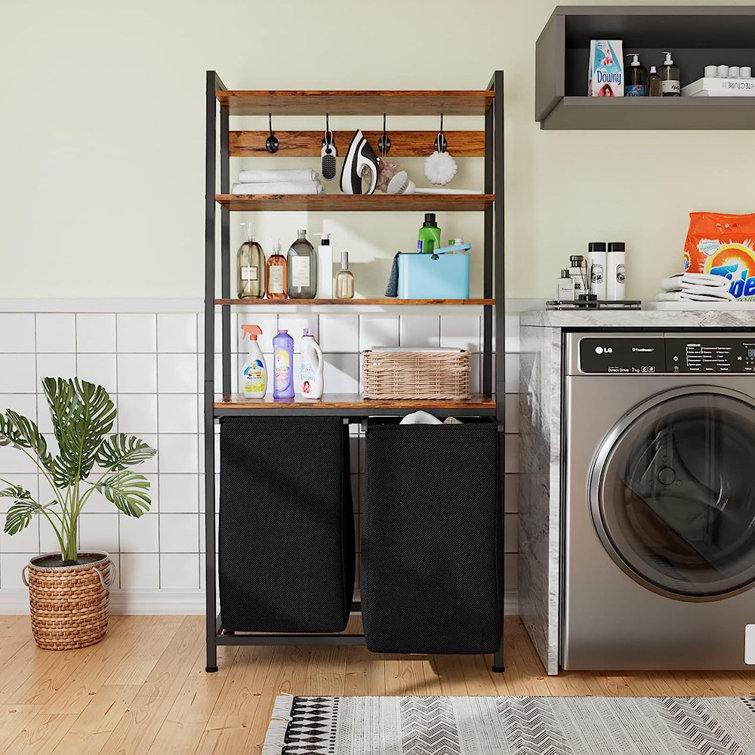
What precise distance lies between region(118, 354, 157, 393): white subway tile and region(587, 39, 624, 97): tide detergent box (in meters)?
1.74

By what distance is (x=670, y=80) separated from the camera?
2.74 meters

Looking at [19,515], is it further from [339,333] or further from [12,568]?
[339,333]

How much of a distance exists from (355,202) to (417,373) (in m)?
0.56

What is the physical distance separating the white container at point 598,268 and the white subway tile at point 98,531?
6.05ft

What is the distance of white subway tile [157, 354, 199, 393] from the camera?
2.99 meters

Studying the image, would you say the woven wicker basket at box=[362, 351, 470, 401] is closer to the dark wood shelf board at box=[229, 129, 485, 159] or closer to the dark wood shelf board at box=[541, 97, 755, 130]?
the dark wood shelf board at box=[229, 129, 485, 159]

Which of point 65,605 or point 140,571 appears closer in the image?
point 65,605

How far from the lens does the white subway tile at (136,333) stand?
2969 mm

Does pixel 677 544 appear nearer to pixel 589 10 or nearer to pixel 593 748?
pixel 593 748

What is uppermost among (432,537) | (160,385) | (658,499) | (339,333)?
(339,333)

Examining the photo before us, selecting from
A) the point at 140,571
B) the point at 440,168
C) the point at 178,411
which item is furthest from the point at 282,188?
the point at 140,571

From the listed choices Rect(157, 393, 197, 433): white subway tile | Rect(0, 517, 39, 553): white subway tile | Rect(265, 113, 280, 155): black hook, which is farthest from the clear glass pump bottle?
Rect(0, 517, 39, 553): white subway tile

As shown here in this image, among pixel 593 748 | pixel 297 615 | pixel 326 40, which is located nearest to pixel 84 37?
pixel 326 40

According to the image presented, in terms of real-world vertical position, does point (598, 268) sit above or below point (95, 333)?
above
